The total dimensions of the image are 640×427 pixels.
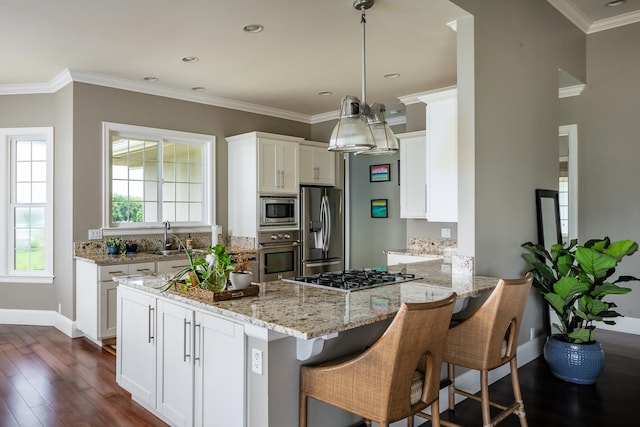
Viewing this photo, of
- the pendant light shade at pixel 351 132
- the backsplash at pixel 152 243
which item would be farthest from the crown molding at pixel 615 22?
the backsplash at pixel 152 243

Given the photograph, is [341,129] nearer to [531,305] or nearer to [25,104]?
[531,305]

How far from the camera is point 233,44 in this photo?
12.9 ft

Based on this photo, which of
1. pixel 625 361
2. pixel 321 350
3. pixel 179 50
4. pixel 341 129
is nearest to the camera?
pixel 321 350

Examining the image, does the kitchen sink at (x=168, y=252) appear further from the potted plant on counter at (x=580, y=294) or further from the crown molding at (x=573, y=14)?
the crown molding at (x=573, y=14)

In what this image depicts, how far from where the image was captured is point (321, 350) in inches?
82.4

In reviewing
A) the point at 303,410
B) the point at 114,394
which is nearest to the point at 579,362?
the point at 303,410

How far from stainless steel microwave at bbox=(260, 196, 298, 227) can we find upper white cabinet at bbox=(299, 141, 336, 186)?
1.37 feet

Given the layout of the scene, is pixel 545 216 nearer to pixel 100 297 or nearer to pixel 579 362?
pixel 579 362

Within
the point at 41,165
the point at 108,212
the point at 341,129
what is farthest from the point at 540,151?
the point at 41,165

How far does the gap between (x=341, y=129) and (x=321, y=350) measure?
Answer: 128 centimetres

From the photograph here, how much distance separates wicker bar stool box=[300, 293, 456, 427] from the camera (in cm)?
172

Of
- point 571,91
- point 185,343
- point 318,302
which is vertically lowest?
point 185,343

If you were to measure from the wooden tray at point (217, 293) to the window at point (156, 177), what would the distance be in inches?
122

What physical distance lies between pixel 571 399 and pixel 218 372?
246cm
